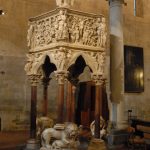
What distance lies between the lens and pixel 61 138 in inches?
241

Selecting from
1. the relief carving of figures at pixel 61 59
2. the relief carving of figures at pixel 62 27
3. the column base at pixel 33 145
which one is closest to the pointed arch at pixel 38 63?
the relief carving of figures at pixel 61 59

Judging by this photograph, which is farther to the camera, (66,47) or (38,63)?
(38,63)

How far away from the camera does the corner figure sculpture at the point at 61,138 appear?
595 cm

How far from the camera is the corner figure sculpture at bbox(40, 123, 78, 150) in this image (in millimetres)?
5946

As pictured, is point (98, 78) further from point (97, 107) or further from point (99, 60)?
point (97, 107)

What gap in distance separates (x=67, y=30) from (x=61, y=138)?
2.15m

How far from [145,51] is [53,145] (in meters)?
10.9

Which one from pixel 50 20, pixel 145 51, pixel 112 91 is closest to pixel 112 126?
pixel 112 91

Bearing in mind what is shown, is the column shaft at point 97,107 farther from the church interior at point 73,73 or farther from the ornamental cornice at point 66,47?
the ornamental cornice at point 66,47

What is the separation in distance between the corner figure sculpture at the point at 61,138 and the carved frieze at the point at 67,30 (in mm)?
1785

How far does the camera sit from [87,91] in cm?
1203

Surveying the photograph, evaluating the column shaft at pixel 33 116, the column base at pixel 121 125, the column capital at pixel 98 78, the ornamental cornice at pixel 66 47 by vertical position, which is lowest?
the column base at pixel 121 125

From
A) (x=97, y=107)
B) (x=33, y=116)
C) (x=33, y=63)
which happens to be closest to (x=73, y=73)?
(x=33, y=63)

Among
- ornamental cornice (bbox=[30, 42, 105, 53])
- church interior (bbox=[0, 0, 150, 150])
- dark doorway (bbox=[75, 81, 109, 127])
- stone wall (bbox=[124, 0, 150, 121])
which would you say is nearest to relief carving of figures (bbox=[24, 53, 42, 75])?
church interior (bbox=[0, 0, 150, 150])
